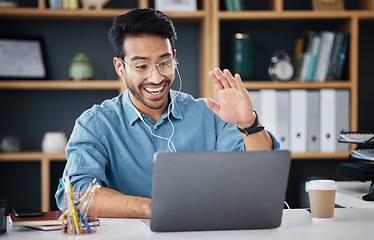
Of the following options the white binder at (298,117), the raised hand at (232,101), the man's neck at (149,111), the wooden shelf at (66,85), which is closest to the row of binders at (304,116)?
the white binder at (298,117)

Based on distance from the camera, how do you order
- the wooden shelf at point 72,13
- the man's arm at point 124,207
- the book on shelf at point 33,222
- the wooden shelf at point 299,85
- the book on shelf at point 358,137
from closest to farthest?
the book on shelf at point 33,222
the man's arm at point 124,207
the book on shelf at point 358,137
the wooden shelf at point 72,13
the wooden shelf at point 299,85

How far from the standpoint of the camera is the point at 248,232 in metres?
1.18

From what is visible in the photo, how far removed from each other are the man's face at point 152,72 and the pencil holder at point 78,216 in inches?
29.0

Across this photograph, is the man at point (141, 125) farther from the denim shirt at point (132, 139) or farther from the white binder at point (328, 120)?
the white binder at point (328, 120)

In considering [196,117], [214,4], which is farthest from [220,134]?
[214,4]

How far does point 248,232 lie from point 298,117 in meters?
1.85

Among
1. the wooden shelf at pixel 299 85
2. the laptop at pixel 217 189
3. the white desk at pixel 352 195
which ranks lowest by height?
the white desk at pixel 352 195

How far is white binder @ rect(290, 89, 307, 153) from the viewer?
2939mm

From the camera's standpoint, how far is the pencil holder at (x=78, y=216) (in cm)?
117

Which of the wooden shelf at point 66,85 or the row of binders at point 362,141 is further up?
the wooden shelf at point 66,85

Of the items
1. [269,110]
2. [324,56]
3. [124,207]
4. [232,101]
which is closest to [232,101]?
[232,101]

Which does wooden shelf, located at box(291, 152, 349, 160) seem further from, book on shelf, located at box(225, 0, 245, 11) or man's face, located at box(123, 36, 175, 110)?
man's face, located at box(123, 36, 175, 110)

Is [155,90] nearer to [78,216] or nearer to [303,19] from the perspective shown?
[78,216]

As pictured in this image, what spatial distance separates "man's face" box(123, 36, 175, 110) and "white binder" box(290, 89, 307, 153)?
1.20 metres
